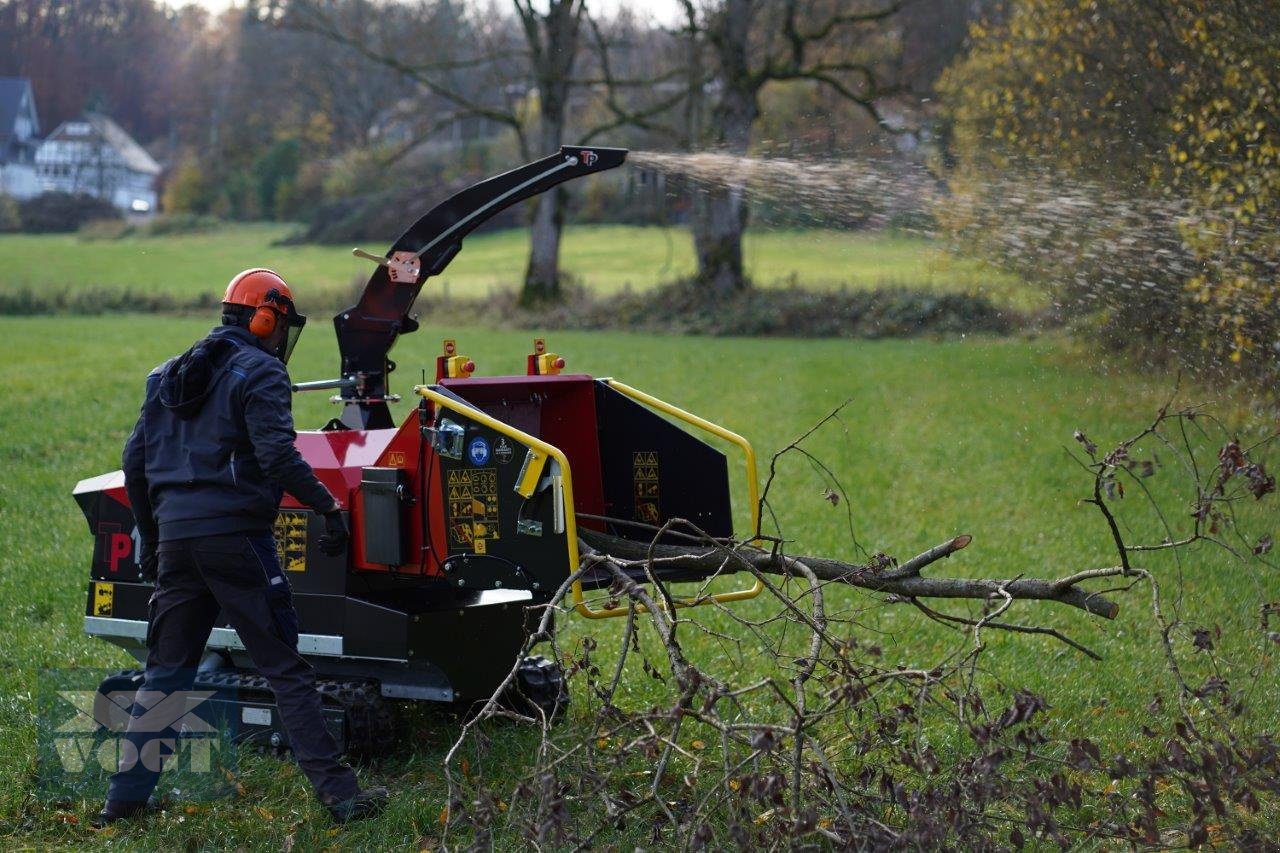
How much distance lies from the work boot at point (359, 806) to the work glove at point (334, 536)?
1.02m

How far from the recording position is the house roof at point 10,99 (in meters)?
41.7

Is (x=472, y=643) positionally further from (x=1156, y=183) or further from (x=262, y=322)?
(x=1156, y=183)

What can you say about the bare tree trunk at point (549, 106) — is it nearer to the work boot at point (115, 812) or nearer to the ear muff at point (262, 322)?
the ear muff at point (262, 322)

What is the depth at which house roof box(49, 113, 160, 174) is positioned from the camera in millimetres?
43594

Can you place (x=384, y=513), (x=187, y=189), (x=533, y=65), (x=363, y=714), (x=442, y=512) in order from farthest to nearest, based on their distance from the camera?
1. (x=187, y=189)
2. (x=533, y=65)
3. (x=363, y=714)
4. (x=384, y=513)
5. (x=442, y=512)

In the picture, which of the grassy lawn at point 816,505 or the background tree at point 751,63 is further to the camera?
the background tree at point 751,63

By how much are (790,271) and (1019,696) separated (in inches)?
1133

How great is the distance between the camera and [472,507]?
5.67 meters

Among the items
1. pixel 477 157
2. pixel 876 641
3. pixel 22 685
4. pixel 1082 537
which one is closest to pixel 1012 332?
pixel 1082 537

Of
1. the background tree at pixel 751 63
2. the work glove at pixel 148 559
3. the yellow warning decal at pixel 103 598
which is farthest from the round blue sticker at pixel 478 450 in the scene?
the background tree at pixel 751 63

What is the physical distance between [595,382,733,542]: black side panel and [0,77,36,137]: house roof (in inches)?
1600

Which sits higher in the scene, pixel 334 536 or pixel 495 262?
pixel 334 536

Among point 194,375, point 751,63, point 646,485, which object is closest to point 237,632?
point 194,375

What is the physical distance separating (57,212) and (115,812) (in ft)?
134
